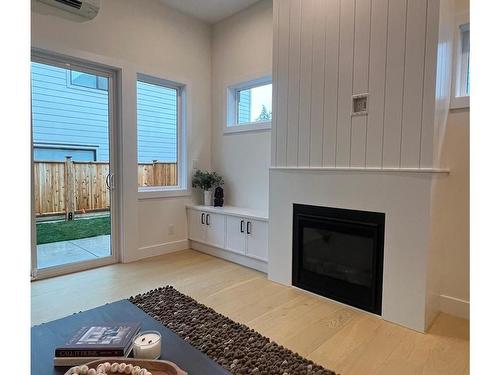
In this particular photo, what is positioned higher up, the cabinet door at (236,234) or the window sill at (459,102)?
the window sill at (459,102)

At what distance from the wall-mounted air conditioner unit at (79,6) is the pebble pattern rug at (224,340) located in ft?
8.60

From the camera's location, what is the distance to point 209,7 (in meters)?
4.11

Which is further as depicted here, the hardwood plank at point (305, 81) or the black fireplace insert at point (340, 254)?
the hardwood plank at point (305, 81)

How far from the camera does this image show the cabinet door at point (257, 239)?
3.50m

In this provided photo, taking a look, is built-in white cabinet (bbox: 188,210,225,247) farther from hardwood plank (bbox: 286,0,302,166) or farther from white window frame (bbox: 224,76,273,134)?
hardwood plank (bbox: 286,0,302,166)

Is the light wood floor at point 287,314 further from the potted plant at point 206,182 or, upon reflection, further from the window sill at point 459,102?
the window sill at point 459,102

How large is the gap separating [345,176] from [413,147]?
0.58 metres

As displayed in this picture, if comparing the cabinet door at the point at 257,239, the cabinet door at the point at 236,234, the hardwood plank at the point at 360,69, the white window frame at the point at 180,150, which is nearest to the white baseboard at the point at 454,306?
the hardwood plank at the point at 360,69

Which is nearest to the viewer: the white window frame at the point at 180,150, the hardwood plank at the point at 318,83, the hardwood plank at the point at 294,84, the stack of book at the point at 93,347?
the stack of book at the point at 93,347

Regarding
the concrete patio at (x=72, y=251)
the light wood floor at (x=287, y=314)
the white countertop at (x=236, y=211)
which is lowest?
the light wood floor at (x=287, y=314)

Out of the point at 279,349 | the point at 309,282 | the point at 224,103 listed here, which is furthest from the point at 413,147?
the point at 224,103

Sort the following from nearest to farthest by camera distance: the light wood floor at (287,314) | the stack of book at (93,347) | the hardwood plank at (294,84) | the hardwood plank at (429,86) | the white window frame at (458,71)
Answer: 1. the stack of book at (93,347)
2. the light wood floor at (287,314)
3. the hardwood plank at (429,86)
4. the white window frame at (458,71)
5. the hardwood plank at (294,84)

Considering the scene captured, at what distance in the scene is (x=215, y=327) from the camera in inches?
89.1

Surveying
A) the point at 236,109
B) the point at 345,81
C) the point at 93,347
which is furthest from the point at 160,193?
the point at 93,347
